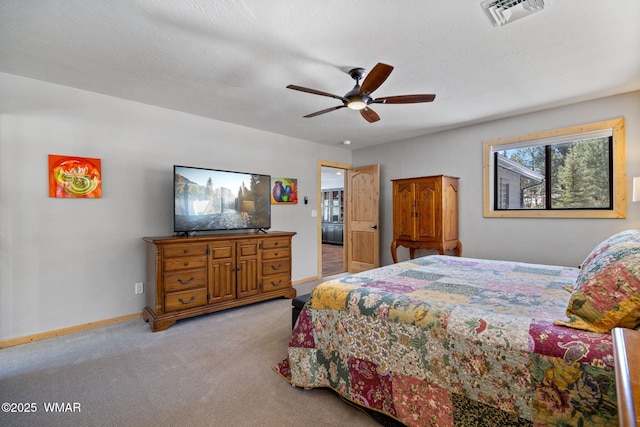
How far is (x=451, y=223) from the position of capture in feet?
14.0

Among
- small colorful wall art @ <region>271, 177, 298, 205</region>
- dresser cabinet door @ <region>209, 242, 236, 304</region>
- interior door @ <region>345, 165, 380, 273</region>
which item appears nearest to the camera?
dresser cabinet door @ <region>209, 242, 236, 304</region>

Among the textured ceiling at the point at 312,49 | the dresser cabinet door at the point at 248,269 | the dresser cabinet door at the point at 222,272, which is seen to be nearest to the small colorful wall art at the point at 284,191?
the dresser cabinet door at the point at 248,269

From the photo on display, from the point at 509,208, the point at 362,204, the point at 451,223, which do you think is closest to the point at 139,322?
the point at 362,204

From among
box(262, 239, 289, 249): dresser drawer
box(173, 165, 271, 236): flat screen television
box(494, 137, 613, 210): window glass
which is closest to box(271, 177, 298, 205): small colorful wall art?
box(173, 165, 271, 236): flat screen television

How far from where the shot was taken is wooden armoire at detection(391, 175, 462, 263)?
408cm

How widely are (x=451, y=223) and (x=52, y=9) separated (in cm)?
456

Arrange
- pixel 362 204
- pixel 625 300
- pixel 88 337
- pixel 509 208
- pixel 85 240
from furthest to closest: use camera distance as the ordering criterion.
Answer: pixel 362 204
pixel 509 208
pixel 85 240
pixel 88 337
pixel 625 300

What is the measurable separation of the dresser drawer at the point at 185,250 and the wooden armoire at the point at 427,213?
2.82m

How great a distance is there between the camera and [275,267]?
3904mm

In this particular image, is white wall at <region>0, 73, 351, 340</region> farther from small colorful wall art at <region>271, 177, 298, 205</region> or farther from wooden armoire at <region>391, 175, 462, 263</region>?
wooden armoire at <region>391, 175, 462, 263</region>

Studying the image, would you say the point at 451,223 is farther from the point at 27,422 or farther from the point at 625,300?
the point at 27,422

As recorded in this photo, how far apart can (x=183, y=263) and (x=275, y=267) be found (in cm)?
119

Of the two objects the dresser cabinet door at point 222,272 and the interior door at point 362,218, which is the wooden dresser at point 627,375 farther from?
the interior door at point 362,218

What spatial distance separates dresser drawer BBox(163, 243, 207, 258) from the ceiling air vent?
3182 millimetres
